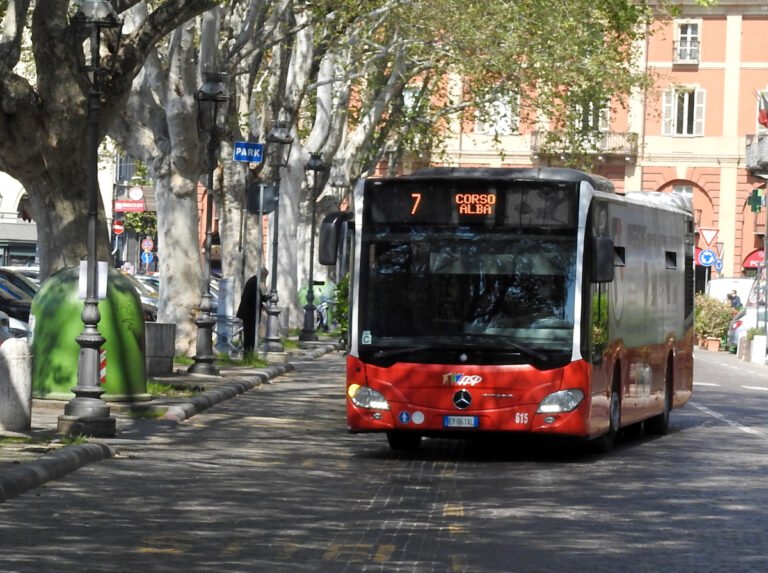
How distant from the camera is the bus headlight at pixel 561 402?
16234mm

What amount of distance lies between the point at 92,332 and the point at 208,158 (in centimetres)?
1139

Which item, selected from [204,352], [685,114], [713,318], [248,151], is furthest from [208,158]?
[685,114]

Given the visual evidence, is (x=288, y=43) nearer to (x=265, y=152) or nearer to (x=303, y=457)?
(x=265, y=152)

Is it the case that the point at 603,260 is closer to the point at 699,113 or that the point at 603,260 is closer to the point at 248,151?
the point at 248,151

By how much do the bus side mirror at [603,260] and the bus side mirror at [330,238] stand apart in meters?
2.25

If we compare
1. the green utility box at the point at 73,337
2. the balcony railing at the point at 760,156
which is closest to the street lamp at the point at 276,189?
the green utility box at the point at 73,337

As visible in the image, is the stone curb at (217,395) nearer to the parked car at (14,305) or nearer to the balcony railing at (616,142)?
the parked car at (14,305)

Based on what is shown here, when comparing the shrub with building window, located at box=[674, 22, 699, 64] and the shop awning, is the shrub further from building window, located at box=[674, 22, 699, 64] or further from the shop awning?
building window, located at box=[674, 22, 699, 64]

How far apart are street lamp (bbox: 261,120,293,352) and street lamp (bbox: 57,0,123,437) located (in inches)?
600

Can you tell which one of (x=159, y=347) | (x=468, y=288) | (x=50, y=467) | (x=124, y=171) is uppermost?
(x=124, y=171)

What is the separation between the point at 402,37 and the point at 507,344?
27.7 m

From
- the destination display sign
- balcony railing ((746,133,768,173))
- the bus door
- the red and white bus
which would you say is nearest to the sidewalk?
the red and white bus

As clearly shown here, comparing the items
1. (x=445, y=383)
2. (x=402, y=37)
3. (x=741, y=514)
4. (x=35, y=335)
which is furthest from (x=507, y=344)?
(x=402, y=37)

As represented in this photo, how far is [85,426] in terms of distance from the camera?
663 inches
